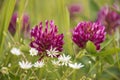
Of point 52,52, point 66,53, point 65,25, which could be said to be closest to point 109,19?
point 65,25

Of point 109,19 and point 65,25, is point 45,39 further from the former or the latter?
point 109,19

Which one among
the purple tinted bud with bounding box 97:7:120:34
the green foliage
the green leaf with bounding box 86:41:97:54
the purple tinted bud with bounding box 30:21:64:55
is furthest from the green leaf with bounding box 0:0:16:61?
the purple tinted bud with bounding box 97:7:120:34

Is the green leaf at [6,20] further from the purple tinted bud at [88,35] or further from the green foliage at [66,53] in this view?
the purple tinted bud at [88,35]

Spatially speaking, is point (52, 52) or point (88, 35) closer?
point (52, 52)

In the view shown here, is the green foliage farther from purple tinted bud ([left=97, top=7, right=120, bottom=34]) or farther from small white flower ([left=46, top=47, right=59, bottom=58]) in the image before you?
purple tinted bud ([left=97, top=7, right=120, bottom=34])

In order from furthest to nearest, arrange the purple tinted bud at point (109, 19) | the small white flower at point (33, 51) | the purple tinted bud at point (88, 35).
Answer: the purple tinted bud at point (109, 19)
the purple tinted bud at point (88, 35)
the small white flower at point (33, 51)

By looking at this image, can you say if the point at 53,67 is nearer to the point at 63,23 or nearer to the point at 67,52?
the point at 67,52

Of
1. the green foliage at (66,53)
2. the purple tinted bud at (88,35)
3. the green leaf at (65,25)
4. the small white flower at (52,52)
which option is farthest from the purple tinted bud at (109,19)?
the small white flower at (52,52)

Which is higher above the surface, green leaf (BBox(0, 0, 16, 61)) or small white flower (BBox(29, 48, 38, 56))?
green leaf (BBox(0, 0, 16, 61))

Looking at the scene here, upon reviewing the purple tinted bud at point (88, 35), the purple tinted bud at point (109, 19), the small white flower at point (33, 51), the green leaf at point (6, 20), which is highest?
the purple tinted bud at point (109, 19)

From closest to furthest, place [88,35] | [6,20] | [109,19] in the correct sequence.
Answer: [88,35] < [6,20] < [109,19]

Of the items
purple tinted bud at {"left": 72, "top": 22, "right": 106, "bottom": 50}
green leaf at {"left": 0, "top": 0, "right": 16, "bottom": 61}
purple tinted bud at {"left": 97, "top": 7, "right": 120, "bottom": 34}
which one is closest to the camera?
purple tinted bud at {"left": 72, "top": 22, "right": 106, "bottom": 50}

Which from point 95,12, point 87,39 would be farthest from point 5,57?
point 95,12
